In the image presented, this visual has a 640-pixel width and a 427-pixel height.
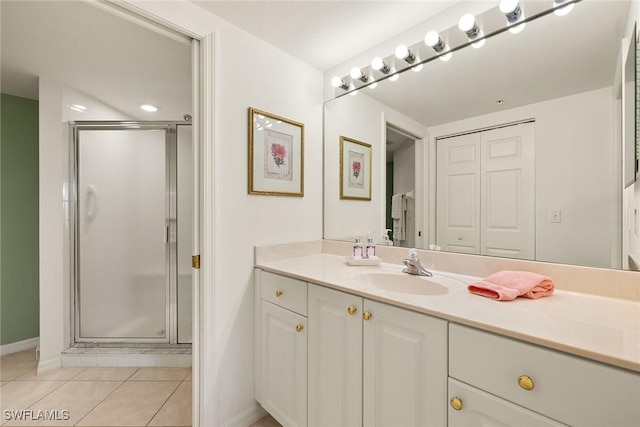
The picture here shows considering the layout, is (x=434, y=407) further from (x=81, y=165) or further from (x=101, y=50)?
(x=81, y=165)

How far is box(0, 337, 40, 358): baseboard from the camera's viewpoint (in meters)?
2.26

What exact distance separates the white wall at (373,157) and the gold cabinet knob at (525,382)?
43.1 inches

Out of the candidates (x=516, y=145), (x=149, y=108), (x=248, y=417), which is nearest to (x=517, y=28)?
(x=516, y=145)

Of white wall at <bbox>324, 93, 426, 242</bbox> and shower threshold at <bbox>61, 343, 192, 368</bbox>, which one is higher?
white wall at <bbox>324, 93, 426, 242</bbox>

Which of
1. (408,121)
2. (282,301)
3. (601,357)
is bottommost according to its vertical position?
(282,301)

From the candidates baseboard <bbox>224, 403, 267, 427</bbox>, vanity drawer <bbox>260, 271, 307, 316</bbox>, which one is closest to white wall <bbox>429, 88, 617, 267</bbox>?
vanity drawer <bbox>260, 271, 307, 316</bbox>

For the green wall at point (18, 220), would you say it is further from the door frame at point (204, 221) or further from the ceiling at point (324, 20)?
the ceiling at point (324, 20)

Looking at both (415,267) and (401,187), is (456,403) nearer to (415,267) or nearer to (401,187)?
(415,267)

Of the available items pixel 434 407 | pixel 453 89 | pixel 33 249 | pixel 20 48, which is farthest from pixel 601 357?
pixel 33 249

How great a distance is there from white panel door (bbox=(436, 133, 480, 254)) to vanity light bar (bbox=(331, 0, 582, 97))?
1.46 ft

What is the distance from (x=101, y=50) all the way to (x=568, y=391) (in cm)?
262

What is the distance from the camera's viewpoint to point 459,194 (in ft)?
4.55

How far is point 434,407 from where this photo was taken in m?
0.80

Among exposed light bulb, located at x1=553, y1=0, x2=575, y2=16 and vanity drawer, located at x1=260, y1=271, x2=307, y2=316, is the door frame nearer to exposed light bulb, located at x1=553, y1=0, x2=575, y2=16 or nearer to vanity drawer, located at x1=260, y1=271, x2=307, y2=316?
vanity drawer, located at x1=260, y1=271, x2=307, y2=316
